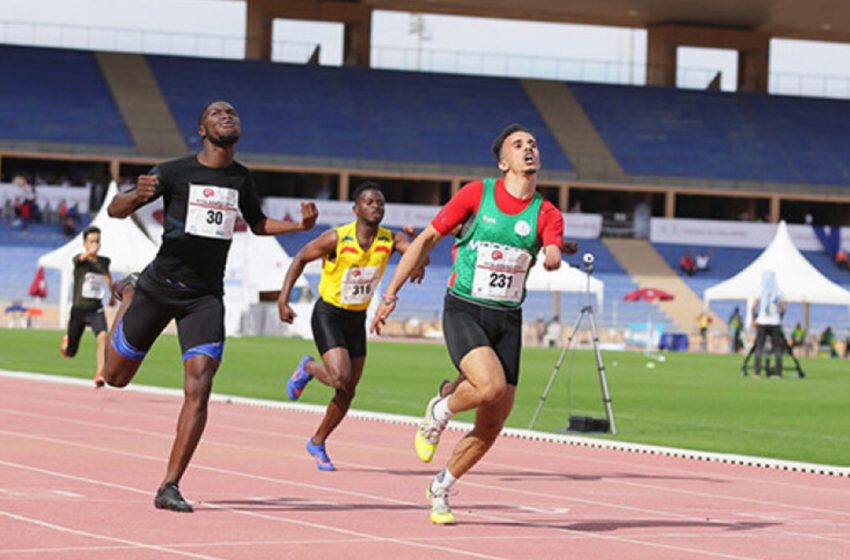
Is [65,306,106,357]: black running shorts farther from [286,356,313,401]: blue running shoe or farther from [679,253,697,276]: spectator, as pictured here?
[679,253,697,276]: spectator

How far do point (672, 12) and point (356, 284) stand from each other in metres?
56.2

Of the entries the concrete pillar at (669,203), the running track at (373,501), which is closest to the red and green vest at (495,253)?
the running track at (373,501)

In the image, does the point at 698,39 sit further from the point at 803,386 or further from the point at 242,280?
the point at 803,386

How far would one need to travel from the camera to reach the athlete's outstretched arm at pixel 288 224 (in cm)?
1098

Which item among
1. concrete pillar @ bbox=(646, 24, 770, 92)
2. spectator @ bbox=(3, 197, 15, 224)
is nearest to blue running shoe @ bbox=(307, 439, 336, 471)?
spectator @ bbox=(3, 197, 15, 224)

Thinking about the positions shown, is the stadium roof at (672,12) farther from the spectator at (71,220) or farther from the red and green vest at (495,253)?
the red and green vest at (495,253)

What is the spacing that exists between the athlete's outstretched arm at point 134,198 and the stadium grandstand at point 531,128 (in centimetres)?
4743

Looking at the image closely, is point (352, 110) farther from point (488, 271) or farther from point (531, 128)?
point (488, 271)

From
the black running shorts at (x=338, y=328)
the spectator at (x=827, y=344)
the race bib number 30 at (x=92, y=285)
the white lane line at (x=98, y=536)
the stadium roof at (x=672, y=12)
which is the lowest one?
the white lane line at (x=98, y=536)

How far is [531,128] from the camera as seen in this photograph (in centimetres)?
6825

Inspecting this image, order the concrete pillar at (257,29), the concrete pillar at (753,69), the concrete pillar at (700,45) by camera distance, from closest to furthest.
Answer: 1. the concrete pillar at (257,29)
2. the concrete pillar at (700,45)
3. the concrete pillar at (753,69)

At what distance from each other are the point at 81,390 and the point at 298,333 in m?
29.8

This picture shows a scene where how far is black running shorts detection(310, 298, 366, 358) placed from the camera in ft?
46.4

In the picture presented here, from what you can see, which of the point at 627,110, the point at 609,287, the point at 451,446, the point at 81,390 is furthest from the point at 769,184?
the point at 451,446
